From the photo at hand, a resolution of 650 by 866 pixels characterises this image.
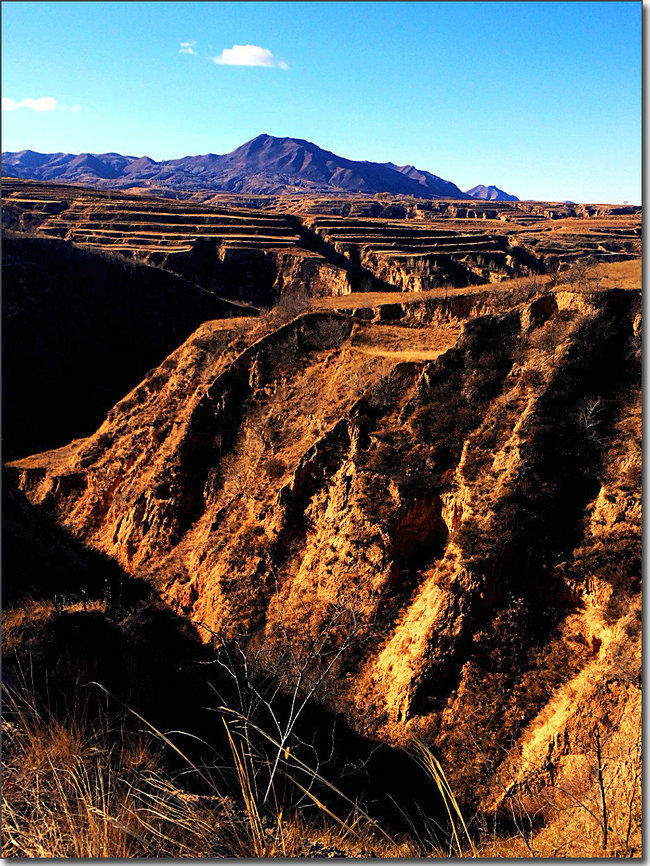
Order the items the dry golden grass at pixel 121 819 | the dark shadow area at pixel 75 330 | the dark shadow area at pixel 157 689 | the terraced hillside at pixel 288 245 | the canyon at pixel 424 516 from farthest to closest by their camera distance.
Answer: the terraced hillside at pixel 288 245 → the dark shadow area at pixel 75 330 → the canyon at pixel 424 516 → the dark shadow area at pixel 157 689 → the dry golden grass at pixel 121 819

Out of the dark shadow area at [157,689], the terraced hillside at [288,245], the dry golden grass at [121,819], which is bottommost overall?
the dark shadow area at [157,689]

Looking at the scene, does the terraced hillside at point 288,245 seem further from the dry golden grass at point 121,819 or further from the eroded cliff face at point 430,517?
the dry golden grass at point 121,819

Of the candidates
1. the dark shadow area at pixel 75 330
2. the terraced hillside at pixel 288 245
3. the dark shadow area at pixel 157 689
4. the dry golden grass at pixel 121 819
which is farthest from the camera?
the terraced hillside at pixel 288 245

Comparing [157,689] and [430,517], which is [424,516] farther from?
[157,689]

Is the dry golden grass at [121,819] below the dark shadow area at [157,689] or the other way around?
the other way around

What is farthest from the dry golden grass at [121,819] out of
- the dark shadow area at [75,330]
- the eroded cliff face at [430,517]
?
the dark shadow area at [75,330]

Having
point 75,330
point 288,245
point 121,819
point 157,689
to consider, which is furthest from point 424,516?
point 288,245

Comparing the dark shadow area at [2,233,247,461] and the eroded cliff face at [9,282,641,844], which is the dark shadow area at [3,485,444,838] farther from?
the dark shadow area at [2,233,247,461]

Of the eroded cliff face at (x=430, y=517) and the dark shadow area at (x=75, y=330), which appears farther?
the dark shadow area at (x=75, y=330)

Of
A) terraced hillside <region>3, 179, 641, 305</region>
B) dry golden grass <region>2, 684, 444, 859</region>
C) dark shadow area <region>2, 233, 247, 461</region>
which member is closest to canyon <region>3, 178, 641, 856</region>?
dry golden grass <region>2, 684, 444, 859</region>
